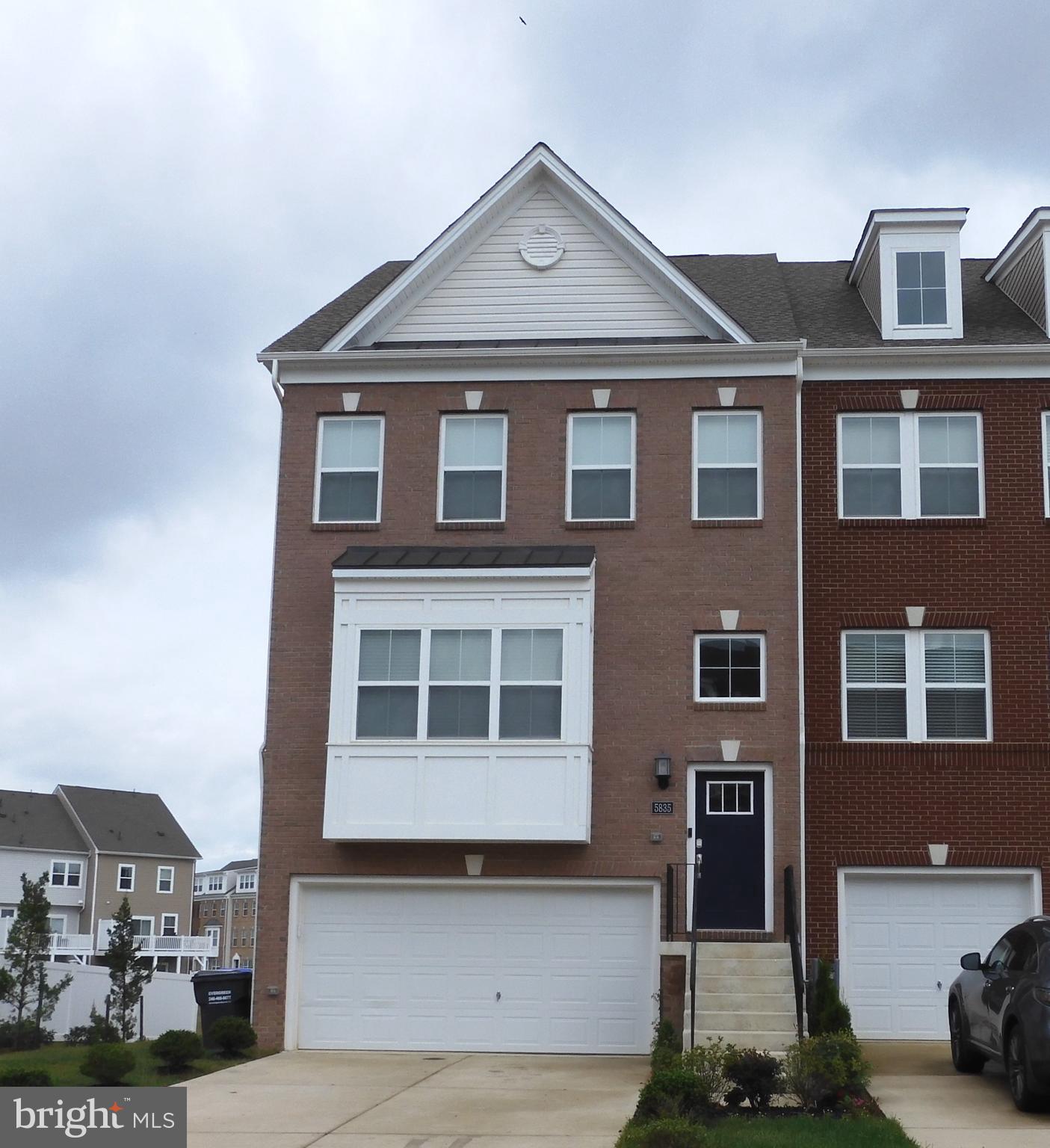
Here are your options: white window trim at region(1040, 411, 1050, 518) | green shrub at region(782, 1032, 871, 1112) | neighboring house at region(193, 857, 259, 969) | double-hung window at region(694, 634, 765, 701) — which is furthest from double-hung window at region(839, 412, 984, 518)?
neighboring house at region(193, 857, 259, 969)

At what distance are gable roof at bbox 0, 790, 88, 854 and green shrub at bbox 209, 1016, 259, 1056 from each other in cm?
4943

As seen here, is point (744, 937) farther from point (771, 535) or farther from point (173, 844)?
point (173, 844)

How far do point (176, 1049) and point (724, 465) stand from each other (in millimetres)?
9964

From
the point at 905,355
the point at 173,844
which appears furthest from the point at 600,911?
the point at 173,844

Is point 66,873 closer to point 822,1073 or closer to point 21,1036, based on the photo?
point 21,1036

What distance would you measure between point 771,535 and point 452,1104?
29.3 ft

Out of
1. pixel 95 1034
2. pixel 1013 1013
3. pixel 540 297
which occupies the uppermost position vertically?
pixel 540 297

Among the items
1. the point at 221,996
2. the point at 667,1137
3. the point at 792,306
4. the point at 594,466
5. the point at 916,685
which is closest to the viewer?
the point at 667,1137

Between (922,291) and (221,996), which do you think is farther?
(922,291)

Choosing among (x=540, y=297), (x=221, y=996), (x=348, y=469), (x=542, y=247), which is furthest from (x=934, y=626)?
(x=221, y=996)

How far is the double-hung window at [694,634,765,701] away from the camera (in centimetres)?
1938

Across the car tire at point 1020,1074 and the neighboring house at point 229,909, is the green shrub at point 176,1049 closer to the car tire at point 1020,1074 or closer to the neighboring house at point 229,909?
the car tire at point 1020,1074

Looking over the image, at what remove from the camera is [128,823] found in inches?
2768

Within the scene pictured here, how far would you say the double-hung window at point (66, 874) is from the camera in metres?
65.4
